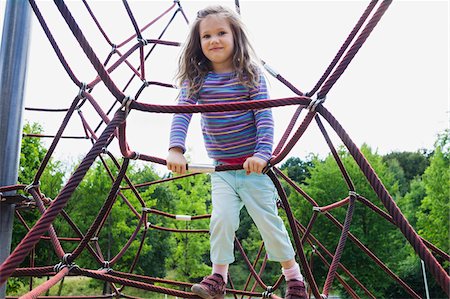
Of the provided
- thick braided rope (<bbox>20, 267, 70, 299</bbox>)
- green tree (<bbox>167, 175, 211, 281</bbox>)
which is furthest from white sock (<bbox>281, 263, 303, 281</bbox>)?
green tree (<bbox>167, 175, 211, 281</bbox>)

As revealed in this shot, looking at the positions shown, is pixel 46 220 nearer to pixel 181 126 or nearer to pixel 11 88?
pixel 181 126

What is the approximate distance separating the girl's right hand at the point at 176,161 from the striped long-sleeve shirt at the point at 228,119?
57 millimetres

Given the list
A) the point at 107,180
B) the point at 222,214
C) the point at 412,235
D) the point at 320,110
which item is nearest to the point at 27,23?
the point at 222,214

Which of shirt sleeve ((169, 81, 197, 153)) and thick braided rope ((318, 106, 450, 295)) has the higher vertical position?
shirt sleeve ((169, 81, 197, 153))

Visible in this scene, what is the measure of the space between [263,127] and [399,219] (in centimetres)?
67

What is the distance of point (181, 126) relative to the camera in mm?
1458

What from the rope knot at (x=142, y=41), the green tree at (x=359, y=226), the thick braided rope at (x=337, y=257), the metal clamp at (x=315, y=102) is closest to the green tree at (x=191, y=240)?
the green tree at (x=359, y=226)

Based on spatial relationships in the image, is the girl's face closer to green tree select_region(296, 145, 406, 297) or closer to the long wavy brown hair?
the long wavy brown hair

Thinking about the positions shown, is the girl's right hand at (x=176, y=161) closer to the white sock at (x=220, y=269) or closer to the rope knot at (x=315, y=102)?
the white sock at (x=220, y=269)

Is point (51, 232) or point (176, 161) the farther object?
point (51, 232)

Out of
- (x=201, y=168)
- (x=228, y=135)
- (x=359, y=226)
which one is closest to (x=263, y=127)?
(x=228, y=135)

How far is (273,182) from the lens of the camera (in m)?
1.45

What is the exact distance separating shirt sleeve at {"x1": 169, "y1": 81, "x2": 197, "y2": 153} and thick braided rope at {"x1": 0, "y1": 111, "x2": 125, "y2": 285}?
0.46 meters

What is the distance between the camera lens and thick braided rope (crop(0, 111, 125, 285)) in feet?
2.46
